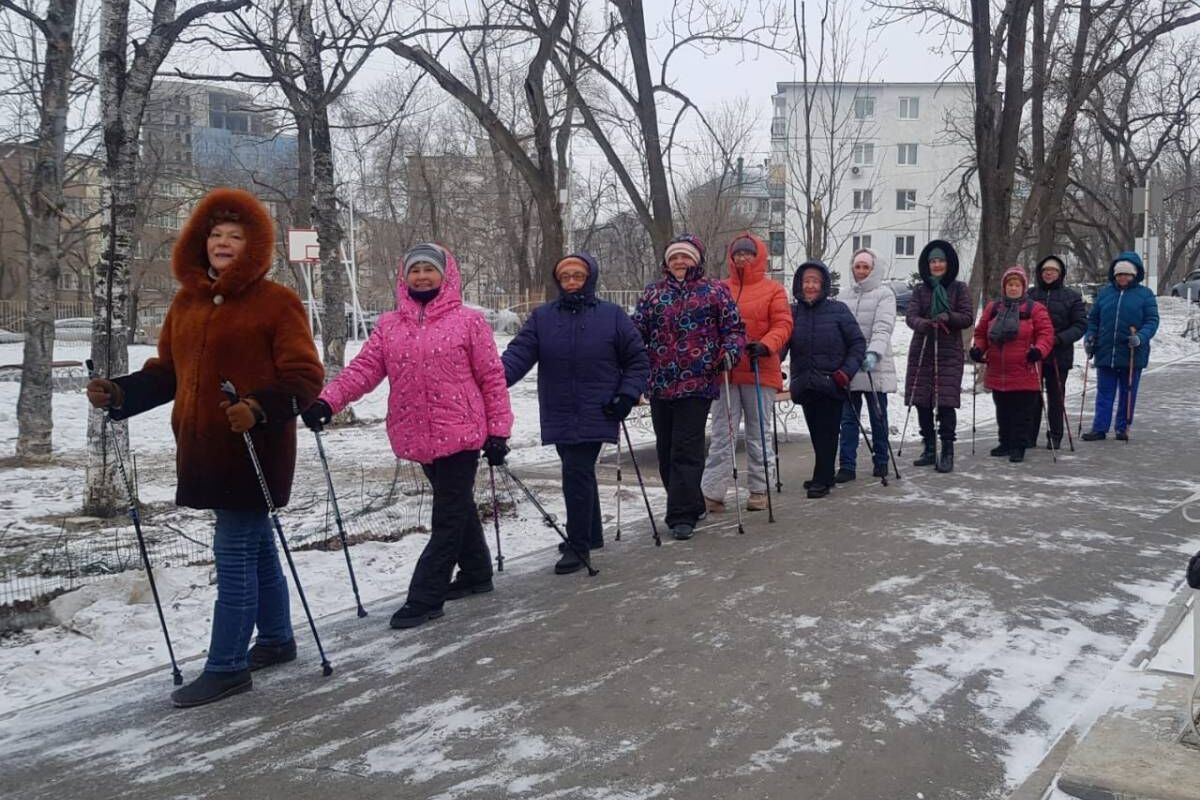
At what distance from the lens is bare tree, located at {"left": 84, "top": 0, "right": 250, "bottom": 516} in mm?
8680

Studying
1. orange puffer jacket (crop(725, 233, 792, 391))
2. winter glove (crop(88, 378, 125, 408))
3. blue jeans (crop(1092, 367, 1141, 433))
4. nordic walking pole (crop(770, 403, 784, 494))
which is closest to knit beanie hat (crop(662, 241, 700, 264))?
orange puffer jacket (crop(725, 233, 792, 391))

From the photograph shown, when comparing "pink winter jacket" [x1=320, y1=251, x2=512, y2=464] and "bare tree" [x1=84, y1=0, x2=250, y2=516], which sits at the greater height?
"bare tree" [x1=84, y1=0, x2=250, y2=516]

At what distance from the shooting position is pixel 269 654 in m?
5.07

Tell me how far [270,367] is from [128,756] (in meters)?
1.70

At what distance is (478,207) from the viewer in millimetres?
50188

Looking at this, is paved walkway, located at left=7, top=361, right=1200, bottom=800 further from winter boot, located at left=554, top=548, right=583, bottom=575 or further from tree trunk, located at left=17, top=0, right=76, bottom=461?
tree trunk, located at left=17, top=0, right=76, bottom=461

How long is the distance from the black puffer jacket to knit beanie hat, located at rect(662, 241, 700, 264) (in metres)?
5.33

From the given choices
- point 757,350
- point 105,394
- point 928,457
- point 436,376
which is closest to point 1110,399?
point 928,457

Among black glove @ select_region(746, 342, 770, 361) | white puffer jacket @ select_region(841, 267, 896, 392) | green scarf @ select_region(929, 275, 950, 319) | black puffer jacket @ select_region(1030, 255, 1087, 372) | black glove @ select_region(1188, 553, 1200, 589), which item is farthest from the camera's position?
black puffer jacket @ select_region(1030, 255, 1087, 372)

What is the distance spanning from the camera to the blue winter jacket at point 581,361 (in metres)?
6.61

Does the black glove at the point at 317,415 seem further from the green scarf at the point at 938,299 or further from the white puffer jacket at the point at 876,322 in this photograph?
the green scarf at the point at 938,299

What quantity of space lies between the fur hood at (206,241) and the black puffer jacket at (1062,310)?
350 inches

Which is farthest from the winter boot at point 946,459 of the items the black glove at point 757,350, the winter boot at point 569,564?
the winter boot at point 569,564

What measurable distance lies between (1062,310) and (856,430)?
3.32 m
